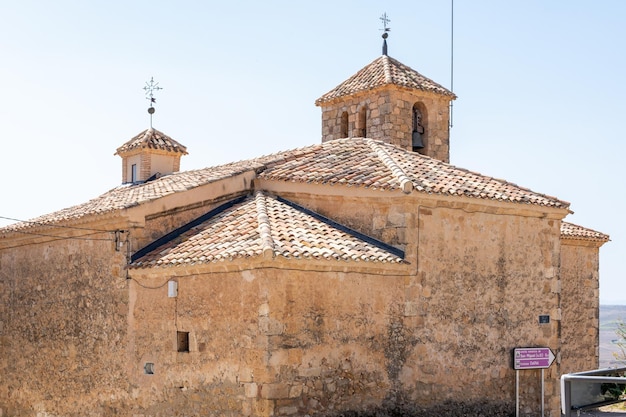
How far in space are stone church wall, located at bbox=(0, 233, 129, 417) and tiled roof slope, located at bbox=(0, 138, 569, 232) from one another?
789 millimetres

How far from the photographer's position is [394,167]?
1424cm

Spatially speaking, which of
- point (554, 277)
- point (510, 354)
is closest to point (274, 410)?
point (510, 354)

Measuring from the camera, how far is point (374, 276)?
12852mm

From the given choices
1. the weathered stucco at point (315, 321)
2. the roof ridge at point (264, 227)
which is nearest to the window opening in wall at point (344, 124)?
the roof ridge at point (264, 227)

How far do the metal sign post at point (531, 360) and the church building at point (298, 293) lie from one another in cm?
10

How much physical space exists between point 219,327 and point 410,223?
328cm

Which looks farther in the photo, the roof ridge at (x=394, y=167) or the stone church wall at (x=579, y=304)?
the stone church wall at (x=579, y=304)

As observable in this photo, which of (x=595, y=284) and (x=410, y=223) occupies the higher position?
(x=410, y=223)

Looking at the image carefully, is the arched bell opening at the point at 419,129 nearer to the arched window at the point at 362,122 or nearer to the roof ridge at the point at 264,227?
the arched window at the point at 362,122

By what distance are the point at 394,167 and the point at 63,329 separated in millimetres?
6618

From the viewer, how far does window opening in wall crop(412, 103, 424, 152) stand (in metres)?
20.1

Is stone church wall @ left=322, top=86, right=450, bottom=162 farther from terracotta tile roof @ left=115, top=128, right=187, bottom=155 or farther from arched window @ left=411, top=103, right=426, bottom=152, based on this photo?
terracotta tile roof @ left=115, top=128, right=187, bottom=155

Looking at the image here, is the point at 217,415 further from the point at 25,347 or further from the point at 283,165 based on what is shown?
the point at 25,347

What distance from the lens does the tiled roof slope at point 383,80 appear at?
19.7 m
